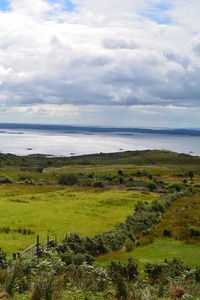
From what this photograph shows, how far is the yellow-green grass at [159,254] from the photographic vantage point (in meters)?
26.5

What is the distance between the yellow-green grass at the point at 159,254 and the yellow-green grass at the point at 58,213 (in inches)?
234

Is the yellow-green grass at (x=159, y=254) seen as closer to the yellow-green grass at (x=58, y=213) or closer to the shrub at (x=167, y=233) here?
the shrub at (x=167, y=233)

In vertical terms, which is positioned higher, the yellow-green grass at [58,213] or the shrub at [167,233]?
the shrub at [167,233]

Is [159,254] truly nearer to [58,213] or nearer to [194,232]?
[194,232]

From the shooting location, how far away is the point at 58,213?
43969 mm

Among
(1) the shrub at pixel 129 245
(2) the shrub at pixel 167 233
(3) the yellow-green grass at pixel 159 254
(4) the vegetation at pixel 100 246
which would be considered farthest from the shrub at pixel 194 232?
(1) the shrub at pixel 129 245

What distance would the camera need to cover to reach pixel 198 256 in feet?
92.1

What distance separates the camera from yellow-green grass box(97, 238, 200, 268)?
2655 cm

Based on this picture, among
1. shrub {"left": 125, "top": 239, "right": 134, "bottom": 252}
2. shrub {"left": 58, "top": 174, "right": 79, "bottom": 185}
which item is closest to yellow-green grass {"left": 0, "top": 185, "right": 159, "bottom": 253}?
shrub {"left": 125, "top": 239, "right": 134, "bottom": 252}

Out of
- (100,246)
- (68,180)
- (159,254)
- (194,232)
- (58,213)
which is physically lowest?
(68,180)

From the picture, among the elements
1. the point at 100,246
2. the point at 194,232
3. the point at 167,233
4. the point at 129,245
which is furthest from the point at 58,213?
the point at 100,246

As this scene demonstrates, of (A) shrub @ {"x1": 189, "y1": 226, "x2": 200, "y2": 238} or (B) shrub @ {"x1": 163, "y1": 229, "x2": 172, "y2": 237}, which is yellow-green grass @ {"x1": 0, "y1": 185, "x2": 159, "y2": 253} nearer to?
(B) shrub @ {"x1": 163, "y1": 229, "x2": 172, "y2": 237}

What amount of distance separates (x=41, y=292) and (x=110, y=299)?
1.99m

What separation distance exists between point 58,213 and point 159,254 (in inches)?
695
